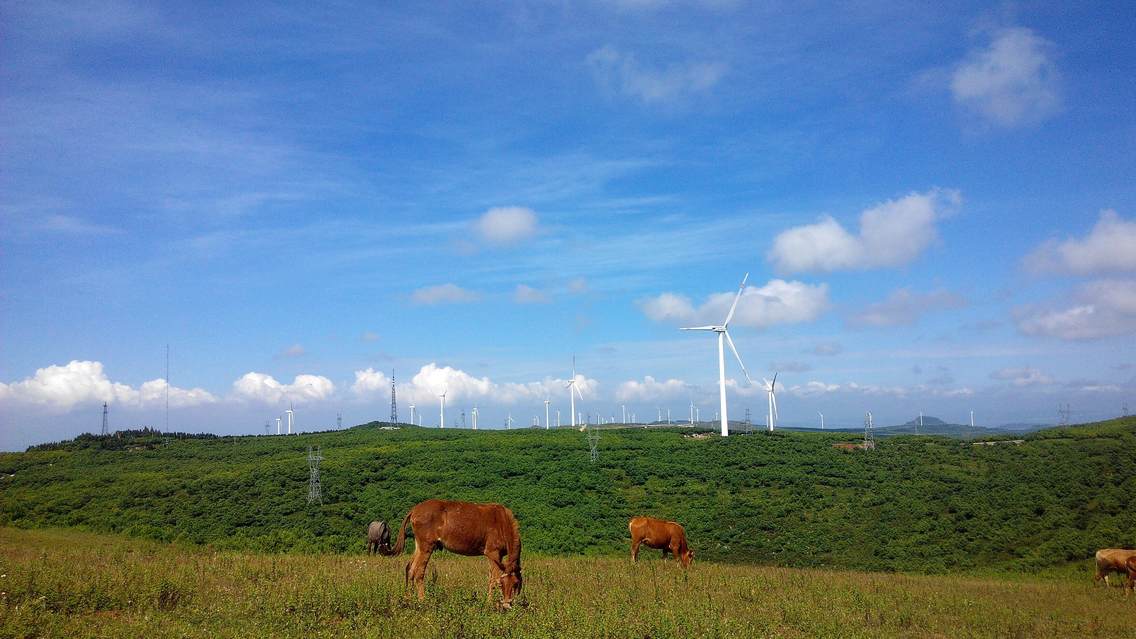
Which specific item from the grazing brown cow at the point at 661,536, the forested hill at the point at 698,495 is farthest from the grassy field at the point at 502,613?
the forested hill at the point at 698,495

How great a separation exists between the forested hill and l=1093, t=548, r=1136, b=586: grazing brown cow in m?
6.13

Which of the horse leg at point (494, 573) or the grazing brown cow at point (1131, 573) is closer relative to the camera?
the horse leg at point (494, 573)

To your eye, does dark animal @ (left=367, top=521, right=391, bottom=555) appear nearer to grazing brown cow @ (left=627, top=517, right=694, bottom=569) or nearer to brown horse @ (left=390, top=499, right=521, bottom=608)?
A: grazing brown cow @ (left=627, top=517, right=694, bottom=569)

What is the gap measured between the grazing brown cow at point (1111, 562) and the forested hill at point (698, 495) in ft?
20.1

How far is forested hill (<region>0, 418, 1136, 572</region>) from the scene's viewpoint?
33938 millimetres

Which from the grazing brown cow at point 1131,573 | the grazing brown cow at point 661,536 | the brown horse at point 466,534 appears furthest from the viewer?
the grazing brown cow at point 661,536

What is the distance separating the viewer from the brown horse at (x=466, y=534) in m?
14.4

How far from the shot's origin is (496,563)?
14.6 meters

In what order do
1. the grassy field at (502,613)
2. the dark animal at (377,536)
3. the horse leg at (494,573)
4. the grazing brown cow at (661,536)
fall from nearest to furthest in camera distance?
1. the grassy field at (502,613)
2. the horse leg at (494,573)
3. the grazing brown cow at (661,536)
4. the dark animal at (377,536)

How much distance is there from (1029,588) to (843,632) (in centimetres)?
1429

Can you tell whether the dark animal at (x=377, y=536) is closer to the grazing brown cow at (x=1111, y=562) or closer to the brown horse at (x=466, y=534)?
the brown horse at (x=466, y=534)

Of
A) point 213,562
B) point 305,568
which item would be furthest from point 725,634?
point 213,562

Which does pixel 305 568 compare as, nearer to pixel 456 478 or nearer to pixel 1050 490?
pixel 456 478

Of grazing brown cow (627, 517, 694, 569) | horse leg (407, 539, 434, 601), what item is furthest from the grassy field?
grazing brown cow (627, 517, 694, 569)
